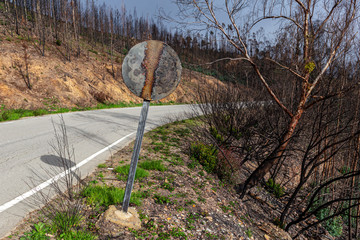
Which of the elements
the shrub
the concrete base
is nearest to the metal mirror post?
the concrete base

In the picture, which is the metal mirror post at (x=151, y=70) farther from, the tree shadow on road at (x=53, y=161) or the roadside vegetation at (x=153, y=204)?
the tree shadow on road at (x=53, y=161)

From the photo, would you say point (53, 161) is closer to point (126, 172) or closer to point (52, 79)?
point (126, 172)

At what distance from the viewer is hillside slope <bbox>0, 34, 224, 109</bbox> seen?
Answer: 1360 cm

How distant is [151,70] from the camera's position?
260cm

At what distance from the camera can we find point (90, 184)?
3.85 m

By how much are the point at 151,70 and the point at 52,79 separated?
17.3 meters

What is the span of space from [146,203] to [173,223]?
593mm

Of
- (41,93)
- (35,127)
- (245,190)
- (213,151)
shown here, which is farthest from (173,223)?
(41,93)

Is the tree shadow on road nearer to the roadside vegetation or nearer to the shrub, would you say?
the roadside vegetation

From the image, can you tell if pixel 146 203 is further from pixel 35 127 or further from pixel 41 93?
pixel 41 93

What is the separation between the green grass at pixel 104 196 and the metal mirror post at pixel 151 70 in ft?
3.94

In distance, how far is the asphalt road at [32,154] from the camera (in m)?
3.16

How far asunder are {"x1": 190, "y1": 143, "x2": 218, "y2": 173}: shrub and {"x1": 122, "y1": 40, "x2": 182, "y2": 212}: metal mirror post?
13.0 ft

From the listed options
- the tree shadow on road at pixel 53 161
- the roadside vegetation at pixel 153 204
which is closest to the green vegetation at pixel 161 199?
the roadside vegetation at pixel 153 204
